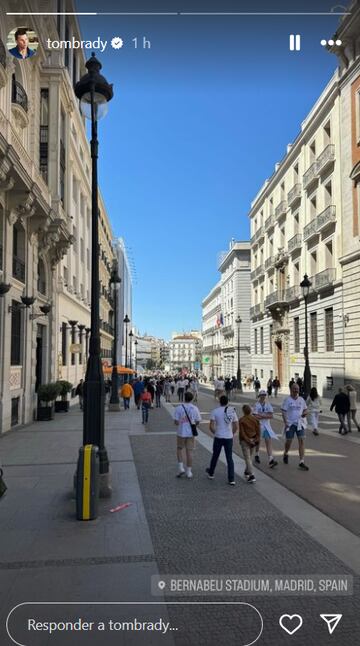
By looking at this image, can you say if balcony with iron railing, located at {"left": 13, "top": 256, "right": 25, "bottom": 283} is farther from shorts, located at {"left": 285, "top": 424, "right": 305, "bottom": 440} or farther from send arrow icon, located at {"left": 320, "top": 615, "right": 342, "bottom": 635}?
send arrow icon, located at {"left": 320, "top": 615, "right": 342, "bottom": 635}

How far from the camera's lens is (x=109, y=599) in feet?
13.4

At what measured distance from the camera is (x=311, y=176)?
35.5 metres

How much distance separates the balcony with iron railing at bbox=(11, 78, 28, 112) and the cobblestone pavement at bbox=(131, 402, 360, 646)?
14434 mm

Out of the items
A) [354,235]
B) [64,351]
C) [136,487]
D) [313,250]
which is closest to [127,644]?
[136,487]

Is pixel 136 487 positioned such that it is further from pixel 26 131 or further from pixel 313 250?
pixel 313 250

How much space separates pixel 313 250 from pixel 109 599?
34245 millimetres

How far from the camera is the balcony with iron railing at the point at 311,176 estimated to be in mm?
34312

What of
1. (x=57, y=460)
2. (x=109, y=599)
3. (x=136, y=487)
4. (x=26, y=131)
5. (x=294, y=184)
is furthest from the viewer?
(x=294, y=184)

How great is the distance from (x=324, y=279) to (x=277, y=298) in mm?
12347

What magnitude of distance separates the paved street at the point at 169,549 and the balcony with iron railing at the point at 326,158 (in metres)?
26.7

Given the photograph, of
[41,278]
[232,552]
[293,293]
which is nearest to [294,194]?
[293,293]

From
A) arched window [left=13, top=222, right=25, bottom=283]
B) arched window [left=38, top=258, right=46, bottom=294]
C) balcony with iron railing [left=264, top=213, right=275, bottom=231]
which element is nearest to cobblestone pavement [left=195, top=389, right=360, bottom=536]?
arched window [left=13, top=222, right=25, bottom=283]

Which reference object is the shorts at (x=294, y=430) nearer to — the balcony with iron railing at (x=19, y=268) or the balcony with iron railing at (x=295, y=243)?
the balcony with iron railing at (x=19, y=268)

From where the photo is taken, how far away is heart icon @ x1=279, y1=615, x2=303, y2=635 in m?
3.71
